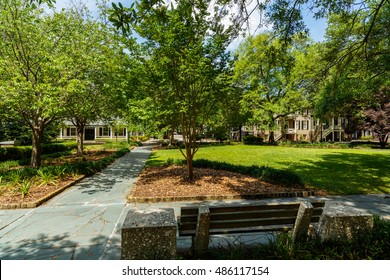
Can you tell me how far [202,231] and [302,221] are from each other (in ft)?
A: 5.50

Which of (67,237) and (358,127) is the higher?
(358,127)

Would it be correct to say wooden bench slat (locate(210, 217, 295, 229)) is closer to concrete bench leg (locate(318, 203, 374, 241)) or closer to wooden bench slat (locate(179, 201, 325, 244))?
wooden bench slat (locate(179, 201, 325, 244))

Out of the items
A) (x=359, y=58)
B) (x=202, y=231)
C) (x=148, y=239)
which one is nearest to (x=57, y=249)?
(x=148, y=239)

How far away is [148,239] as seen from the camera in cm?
315

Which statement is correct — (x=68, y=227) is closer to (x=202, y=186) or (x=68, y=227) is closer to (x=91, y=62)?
(x=202, y=186)

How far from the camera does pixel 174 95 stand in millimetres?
8922

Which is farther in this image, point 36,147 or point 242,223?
point 36,147

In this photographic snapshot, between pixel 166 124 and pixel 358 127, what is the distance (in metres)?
31.0

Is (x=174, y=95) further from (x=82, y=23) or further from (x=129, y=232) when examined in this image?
(x=82, y=23)

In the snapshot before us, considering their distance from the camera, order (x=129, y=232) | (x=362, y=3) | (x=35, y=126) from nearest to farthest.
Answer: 1. (x=129, y=232)
2. (x=362, y=3)
3. (x=35, y=126)

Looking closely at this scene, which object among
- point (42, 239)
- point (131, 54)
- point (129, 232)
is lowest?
point (42, 239)

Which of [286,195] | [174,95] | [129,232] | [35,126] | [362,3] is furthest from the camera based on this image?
[35,126]

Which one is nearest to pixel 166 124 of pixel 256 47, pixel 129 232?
pixel 129 232

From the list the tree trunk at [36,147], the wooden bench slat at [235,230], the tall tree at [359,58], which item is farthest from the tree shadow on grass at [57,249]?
the tree trunk at [36,147]
